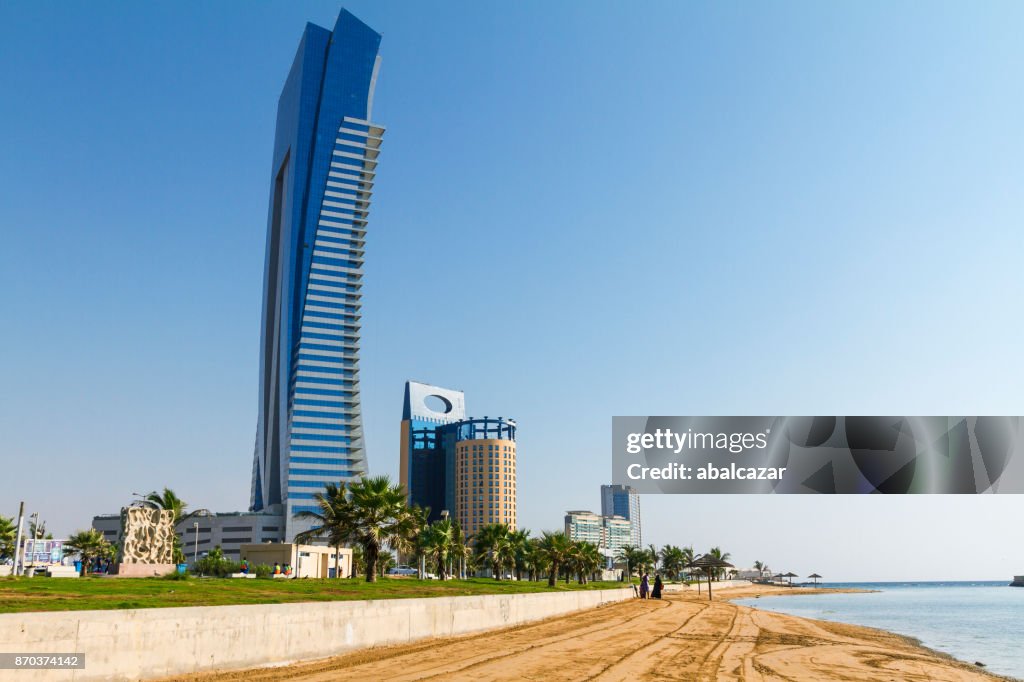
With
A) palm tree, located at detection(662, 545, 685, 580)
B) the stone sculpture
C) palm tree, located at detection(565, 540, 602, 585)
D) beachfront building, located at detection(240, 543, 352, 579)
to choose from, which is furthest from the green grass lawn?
palm tree, located at detection(662, 545, 685, 580)

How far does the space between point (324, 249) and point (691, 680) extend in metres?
188

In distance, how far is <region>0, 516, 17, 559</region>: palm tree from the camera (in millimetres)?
67750

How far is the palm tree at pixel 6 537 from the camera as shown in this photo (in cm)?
6775

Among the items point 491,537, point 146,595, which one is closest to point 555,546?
point 491,537

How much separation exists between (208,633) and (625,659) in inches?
449

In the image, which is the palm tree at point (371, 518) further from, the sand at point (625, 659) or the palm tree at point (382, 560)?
the palm tree at point (382, 560)

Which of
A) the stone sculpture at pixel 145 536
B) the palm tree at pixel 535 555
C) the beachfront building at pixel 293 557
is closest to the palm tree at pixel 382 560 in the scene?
the beachfront building at pixel 293 557

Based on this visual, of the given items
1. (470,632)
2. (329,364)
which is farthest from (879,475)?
(329,364)

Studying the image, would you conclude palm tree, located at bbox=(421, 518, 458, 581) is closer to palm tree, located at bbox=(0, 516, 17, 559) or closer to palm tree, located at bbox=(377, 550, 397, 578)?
palm tree, located at bbox=(377, 550, 397, 578)

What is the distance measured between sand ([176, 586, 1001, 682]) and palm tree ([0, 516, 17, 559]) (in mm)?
57921

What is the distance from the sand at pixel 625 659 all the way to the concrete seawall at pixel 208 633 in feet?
1.60

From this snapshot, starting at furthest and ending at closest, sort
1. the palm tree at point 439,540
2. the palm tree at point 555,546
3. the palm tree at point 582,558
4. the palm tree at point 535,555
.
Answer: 1. the palm tree at point 582,558
2. the palm tree at point 439,540
3. the palm tree at point 535,555
4. the palm tree at point 555,546

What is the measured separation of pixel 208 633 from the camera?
16094 millimetres

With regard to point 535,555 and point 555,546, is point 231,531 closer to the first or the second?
A: point 535,555
